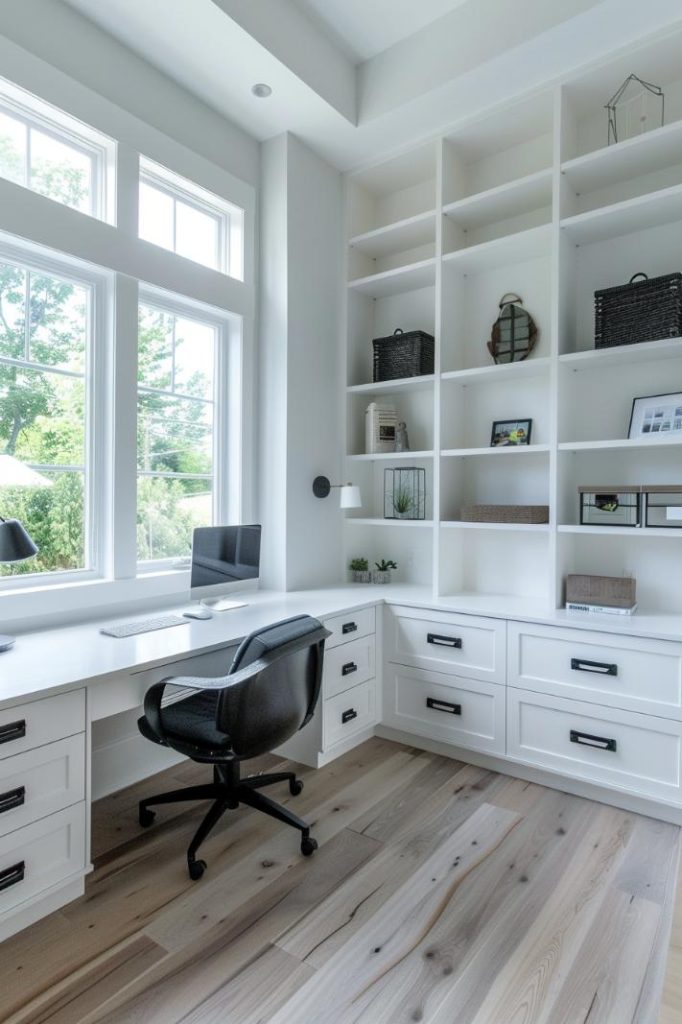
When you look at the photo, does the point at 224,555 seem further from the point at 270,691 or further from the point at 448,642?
the point at 448,642

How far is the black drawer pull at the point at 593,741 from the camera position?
7.50 ft

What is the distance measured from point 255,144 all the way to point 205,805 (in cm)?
326

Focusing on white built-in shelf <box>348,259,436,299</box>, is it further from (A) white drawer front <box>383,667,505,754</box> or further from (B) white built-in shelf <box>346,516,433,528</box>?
(A) white drawer front <box>383,667,505,754</box>

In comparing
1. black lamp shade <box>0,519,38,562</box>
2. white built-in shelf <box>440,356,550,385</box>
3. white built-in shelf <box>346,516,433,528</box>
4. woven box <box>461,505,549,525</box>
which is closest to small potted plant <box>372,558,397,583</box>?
white built-in shelf <box>346,516,433,528</box>

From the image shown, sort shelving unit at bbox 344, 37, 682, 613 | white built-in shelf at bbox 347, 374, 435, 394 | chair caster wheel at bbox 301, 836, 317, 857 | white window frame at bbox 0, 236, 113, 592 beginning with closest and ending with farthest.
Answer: chair caster wheel at bbox 301, 836, 317, 857 → white window frame at bbox 0, 236, 113, 592 → shelving unit at bbox 344, 37, 682, 613 → white built-in shelf at bbox 347, 374, 435, 394

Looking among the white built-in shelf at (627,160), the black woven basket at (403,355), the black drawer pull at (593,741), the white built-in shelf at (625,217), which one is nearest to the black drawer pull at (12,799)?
the black drawer pull at (593,741)

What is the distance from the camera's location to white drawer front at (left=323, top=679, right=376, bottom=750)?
2592mm

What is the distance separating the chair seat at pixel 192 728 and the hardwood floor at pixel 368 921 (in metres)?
0.45

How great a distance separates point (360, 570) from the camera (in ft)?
11.2

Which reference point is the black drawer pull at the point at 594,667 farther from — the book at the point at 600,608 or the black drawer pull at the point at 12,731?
the black drawer pull at the point at 12,731

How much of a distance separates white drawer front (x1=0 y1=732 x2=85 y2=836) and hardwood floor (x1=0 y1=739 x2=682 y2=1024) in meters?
0.38

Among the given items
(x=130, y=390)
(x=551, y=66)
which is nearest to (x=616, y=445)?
(x=551, y=66)

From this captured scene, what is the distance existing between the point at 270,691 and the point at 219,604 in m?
0.90

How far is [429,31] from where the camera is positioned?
105 inches
